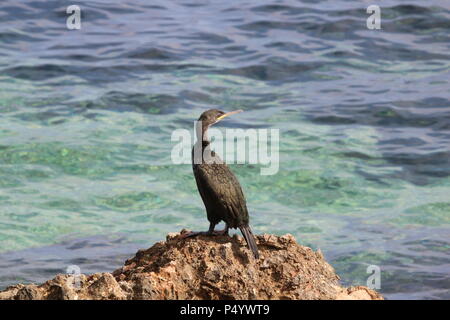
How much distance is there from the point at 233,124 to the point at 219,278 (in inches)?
328

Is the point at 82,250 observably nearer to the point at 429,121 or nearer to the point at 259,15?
the point at 429,121

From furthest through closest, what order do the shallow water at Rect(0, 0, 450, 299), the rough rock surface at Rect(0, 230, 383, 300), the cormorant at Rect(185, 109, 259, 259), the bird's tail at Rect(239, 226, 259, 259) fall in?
the shallow water at Rect(0, 0, 450, 299) → the cormorant at Rect(185, 109, 259, 259) → the bird's tail at Rect(239, 226, 259, 259) → the rough rock surface at Rect(0, 230, 383, 300)

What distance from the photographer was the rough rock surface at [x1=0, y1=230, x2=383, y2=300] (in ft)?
17.1

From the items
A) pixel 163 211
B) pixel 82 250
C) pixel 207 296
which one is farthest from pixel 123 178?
pixel 207 296

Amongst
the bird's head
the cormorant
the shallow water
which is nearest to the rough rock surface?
the cormorant

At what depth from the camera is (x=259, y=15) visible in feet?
59.7

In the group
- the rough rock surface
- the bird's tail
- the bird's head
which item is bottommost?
the rough rock surface

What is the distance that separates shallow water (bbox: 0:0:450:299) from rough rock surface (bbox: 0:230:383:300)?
11.4 feet

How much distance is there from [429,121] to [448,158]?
127 centimetres

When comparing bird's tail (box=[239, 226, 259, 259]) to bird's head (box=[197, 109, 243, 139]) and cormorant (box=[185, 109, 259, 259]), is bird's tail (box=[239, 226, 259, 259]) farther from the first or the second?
bird's head (box=[197, 109, 243, 139])

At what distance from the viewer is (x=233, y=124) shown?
13703 mm

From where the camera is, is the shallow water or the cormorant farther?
the shallow water

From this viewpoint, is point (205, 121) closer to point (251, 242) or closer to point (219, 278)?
point (251, 242)

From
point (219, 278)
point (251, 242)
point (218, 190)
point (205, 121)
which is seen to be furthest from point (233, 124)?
point (219, 278)
